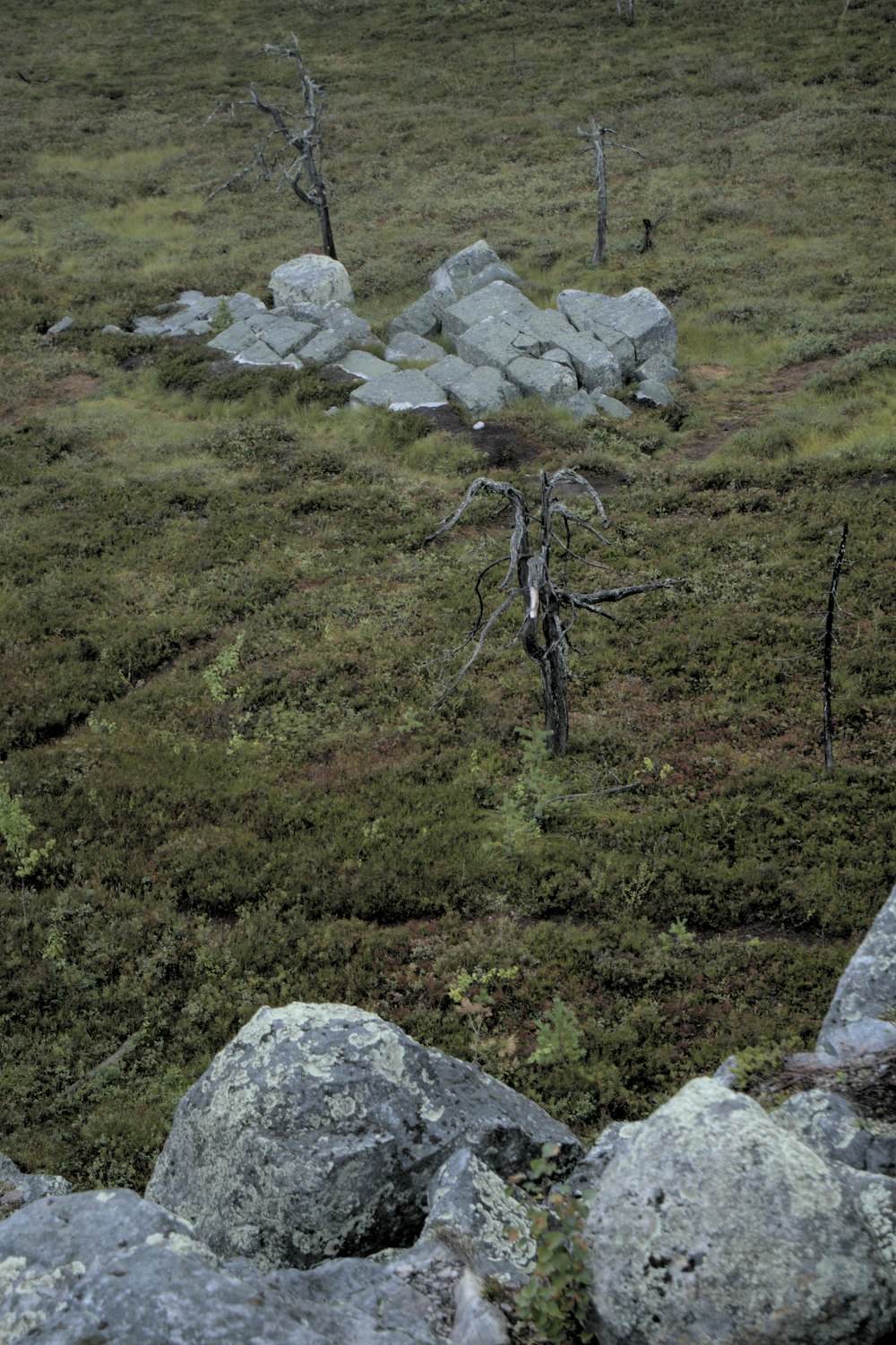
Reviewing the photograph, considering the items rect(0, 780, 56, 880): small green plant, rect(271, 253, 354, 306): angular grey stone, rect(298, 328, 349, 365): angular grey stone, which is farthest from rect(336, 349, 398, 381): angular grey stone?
rect(0, 780, 56, 880): small green plant

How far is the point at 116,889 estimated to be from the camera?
11906 mm

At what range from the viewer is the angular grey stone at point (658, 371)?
2688cm

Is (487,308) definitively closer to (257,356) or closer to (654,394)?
(654,394)

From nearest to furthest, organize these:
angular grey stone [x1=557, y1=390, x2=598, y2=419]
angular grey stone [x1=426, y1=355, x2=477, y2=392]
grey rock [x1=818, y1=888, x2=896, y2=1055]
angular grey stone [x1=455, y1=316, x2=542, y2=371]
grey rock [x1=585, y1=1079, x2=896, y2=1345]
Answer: grey rock [x1=585, y1=1079, x2=896, y2=1345], grey rock [x1=818, y1=888, x2=896, y2=1055], angular grey stone [x1=557, y1=390, x2=598, y2=419], angular grey stone [x1=426, y1=355, x2=477, y2=392], angular grey stone [x1=455, y1=316, x2=542, y2=371]

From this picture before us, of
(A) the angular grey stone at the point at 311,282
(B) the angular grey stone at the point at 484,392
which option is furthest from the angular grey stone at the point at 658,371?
(A) the angular grey stone at the point at 311,282

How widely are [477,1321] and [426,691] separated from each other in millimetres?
10997

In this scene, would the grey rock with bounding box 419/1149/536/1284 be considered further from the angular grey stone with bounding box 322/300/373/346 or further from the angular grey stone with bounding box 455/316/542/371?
the angular grey stone with bounding box 322/300/373/346

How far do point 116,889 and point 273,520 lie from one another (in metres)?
11.2

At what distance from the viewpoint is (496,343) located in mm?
27203

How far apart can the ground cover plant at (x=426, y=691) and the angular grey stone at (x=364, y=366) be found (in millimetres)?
1463

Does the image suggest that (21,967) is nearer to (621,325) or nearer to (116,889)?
(116,889)

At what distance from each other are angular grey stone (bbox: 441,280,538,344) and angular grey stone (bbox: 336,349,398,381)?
2487 mm

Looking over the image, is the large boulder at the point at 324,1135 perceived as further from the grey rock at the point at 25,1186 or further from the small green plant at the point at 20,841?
the small green plant at the point at 20,841

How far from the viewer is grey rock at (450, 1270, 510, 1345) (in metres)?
4.95
